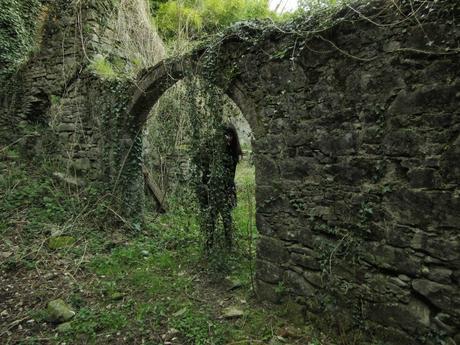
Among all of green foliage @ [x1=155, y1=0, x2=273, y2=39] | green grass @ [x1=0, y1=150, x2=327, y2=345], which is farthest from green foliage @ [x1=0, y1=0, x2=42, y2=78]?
green foliage @ [x1=155, y1=0, x2=273, y2=39]

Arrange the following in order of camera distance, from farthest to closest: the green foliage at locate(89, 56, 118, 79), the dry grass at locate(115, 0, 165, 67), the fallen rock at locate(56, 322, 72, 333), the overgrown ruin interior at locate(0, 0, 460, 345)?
the dry grass at locate(115, 0, 165, 67), the green foliage at locate(89, 56, 118, 79), the fallen rock at locate(56, 322, 72, 333), the overgrown ruin interior at locate(0, 0, 460, 345)

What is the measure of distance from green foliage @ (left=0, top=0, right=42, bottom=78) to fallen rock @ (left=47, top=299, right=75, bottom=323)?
6716 mm

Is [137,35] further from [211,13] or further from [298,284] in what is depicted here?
[298,284]

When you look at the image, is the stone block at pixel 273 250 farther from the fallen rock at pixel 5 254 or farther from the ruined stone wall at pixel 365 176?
the fallen rock at pixel 5 254

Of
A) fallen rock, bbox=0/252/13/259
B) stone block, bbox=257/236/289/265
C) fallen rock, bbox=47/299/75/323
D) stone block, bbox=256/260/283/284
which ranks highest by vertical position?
stone block, bbox=257/236/289/265

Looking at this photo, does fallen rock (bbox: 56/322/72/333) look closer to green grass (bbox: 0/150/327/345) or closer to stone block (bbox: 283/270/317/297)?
green grass (bbox: 0/150/327/345)

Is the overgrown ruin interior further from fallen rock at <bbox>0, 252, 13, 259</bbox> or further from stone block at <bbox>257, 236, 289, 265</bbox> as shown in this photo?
fallen rock at <bbox>0, 252, 13, 259</bbox>

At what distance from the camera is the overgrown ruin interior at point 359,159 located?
230 centimetres

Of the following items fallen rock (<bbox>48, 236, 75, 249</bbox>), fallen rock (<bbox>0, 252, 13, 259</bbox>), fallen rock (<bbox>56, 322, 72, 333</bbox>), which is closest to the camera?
fallen rock (<bbox>56, 322, 72, 333</bbox>)

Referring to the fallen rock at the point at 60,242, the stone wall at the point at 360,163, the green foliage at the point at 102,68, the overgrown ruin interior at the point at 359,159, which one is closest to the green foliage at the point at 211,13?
the green foliage at the point at 102,68

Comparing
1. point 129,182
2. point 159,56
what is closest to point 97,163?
point 129,182

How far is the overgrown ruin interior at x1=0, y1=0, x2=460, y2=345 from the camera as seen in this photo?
90.4 inches

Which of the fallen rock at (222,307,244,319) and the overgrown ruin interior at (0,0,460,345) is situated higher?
the overgrown ruin interior at (0,0,460,345)

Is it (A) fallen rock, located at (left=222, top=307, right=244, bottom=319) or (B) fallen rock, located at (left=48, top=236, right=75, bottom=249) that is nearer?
(A) fallen rock, located at (left=222, top=307, right=244, bottom=319)
